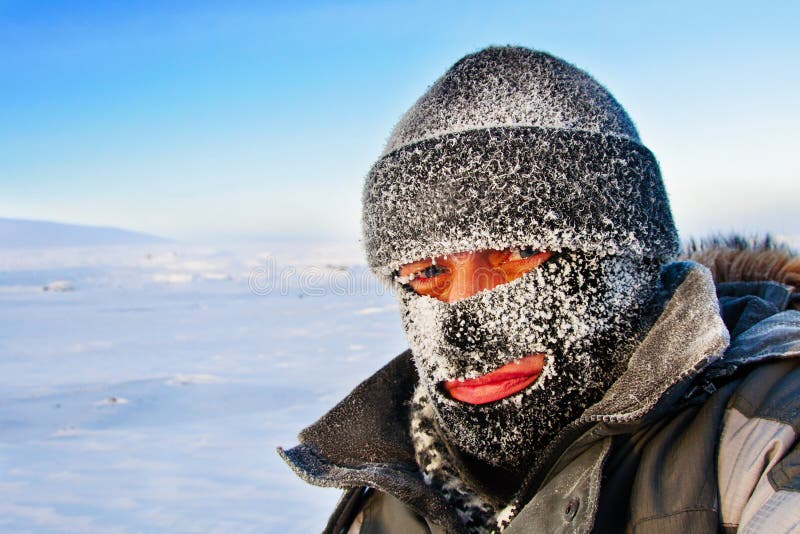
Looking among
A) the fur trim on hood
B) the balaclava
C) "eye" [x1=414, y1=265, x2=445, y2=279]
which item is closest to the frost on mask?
the balaclava

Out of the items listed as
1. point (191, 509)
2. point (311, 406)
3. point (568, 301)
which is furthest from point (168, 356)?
point (568, 301)

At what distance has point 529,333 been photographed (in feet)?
4.42

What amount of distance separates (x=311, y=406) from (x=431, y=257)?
3241 millimetres

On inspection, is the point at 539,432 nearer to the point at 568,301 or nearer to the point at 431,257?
the point at 568,301

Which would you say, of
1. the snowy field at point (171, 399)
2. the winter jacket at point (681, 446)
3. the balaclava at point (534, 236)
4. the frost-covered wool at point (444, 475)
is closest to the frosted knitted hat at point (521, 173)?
the balaclava at point (534, 236)

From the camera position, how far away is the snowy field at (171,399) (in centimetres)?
287

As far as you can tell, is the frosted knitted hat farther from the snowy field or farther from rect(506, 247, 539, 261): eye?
the snowy field

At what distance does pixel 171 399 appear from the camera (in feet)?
14.9

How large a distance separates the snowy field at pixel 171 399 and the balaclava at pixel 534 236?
1.91 feet

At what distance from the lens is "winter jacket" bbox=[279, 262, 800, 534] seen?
100 cm

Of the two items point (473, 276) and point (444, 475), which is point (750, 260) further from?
point (444, 475)

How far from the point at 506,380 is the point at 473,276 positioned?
24cm

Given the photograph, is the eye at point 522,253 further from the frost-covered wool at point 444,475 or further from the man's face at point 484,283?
the frost-covered wool at point 444,475

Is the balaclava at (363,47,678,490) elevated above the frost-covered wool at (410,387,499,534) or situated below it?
above
